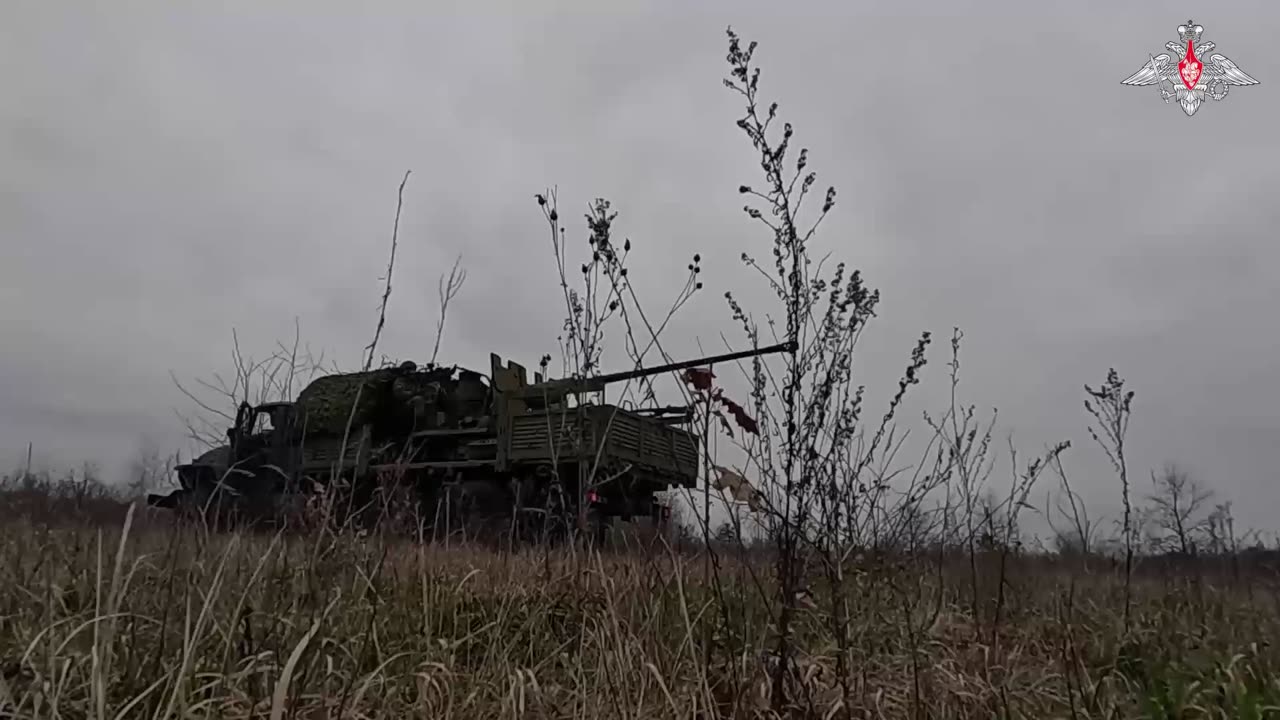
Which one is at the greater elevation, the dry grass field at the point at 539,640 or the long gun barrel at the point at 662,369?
the long gun barrel at the point at 662,369

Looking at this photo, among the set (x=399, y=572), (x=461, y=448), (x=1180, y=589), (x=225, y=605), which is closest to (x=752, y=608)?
(x=399, y=572)

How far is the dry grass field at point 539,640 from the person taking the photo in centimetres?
240

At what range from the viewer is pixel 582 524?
12.0ft

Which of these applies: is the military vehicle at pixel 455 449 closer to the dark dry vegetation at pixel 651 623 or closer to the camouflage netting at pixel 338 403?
the camouflage netting at pixel 338 403

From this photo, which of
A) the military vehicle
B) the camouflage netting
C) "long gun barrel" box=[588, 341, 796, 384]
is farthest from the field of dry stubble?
the camouflage netting

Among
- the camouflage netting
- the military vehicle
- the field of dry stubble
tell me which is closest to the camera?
the field of dry stubble

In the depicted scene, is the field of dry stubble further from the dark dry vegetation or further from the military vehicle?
the military vehicle

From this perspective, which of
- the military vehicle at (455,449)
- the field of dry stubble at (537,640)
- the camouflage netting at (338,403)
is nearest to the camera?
the field of dry stubble at (537,640)

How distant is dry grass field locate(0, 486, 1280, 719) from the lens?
2398mm

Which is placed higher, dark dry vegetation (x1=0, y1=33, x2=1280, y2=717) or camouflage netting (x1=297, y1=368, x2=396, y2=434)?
camouflage netting (x1=297, y1=368, x2=396, y2=434)

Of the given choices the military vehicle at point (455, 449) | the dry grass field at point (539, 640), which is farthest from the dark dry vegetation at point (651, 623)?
the military vehicle at point (455, 449)

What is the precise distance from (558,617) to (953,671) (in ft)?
5.28

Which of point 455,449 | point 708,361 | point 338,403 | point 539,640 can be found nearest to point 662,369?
point 708,361

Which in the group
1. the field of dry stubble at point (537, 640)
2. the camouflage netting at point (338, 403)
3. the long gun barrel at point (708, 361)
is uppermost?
the camouflage netting at point (338, 403)
